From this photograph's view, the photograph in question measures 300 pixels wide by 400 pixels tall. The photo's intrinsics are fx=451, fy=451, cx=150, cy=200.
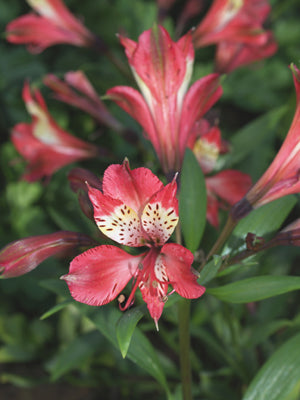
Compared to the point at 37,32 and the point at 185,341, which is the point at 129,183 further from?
the point at 37,32

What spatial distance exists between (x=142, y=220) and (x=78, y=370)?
90 centimetres

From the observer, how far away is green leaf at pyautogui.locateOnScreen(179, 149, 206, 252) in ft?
2.70

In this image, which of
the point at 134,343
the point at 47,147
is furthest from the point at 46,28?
the point at 134,343

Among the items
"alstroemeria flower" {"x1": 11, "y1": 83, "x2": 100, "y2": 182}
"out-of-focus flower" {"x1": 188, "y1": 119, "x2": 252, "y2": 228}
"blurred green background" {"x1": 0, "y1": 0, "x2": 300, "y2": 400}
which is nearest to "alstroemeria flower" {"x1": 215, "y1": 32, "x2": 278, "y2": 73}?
"blurred green background" {"x1": 0, "y1": 0, "x2": 300, "y2": 400}

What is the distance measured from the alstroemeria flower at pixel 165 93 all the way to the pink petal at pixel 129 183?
0.16 meters

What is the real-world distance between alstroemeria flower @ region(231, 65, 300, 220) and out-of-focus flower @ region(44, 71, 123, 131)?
57 cm

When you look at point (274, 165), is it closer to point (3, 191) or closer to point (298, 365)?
point (298, 365)

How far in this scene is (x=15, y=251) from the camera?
0.73 meters

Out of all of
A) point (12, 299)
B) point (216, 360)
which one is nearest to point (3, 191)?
point (12, 299)

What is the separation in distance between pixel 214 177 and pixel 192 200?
218 mm

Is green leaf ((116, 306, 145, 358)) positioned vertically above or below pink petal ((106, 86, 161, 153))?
below

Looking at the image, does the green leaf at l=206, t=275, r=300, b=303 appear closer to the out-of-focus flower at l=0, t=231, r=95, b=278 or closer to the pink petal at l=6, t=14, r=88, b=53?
the out-of-focus flower at l=0, t=231, r=95, b=278

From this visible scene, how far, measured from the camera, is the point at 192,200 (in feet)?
2.76

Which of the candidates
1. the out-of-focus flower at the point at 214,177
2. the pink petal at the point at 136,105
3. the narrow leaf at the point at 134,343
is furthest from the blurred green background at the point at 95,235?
the pink petal at the point at 136,105
